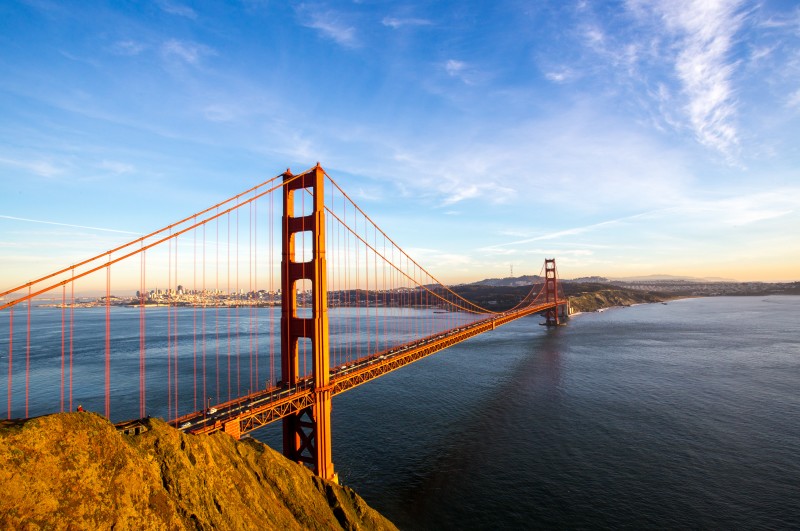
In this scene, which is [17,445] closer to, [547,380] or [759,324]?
[547,380]

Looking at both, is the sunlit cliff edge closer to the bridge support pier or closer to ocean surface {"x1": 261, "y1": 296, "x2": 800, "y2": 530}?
the bridge support pier

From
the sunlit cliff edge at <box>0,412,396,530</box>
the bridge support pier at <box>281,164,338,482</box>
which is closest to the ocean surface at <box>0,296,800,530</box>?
the bridge support pier at <box>281,164,338,482</box>

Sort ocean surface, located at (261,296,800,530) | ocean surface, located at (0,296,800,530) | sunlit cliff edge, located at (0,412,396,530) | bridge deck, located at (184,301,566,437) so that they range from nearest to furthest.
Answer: sunlit cliff edge, located at (0,412,396,530)
bridge deck, located at (184,301,566,437)
ocean surface, located at (261,296,800,530)
ocean surface, located at (0,296,800,530)

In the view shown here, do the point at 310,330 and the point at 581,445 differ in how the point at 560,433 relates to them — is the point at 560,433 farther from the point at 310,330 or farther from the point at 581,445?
Result: the point at 310,330

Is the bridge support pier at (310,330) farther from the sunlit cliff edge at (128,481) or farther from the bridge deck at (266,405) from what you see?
the sunlit cliff edge at (128,481)


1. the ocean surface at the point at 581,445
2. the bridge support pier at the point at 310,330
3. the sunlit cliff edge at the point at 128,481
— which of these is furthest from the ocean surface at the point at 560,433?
the sunlit cliff edge at the point at 128,481

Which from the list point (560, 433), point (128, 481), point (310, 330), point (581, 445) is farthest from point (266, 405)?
point (560, 433)

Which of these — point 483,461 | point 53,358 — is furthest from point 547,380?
point 53,358

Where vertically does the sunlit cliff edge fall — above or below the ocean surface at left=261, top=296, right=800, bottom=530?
above
